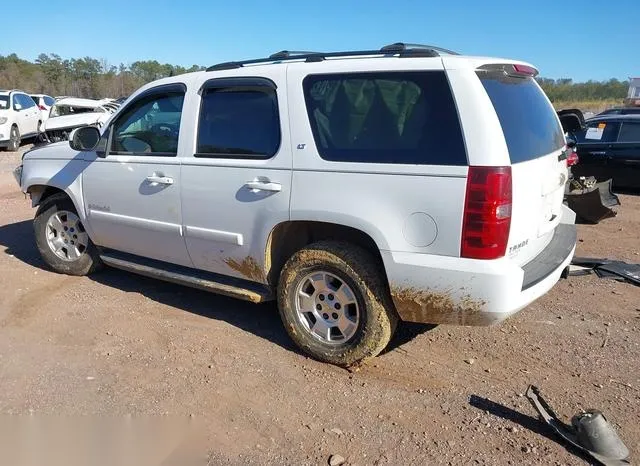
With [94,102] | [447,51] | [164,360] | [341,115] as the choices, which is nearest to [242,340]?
[164,360]

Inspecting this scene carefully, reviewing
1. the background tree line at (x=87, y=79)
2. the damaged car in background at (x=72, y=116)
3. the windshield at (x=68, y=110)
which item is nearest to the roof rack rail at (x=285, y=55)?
the damaged car in background at (x=72, y=116)

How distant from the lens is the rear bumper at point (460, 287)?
3193 millimetres

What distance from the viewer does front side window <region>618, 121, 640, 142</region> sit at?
10.6 metres

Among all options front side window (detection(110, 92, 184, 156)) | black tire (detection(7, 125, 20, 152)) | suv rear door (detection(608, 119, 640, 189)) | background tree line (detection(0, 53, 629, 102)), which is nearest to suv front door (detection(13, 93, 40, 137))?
black tire (detection(7, 125, 20, 152))

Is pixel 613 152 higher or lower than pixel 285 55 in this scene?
lower

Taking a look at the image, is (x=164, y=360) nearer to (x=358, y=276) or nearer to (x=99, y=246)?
(x=358, y=276)

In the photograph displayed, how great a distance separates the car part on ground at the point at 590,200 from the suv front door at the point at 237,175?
536cm

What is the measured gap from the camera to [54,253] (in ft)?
18.4

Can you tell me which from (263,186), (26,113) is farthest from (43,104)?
(263,186)

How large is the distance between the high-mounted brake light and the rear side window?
655 mm

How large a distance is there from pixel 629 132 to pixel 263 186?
9.32m

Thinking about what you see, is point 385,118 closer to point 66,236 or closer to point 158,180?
point 158,180

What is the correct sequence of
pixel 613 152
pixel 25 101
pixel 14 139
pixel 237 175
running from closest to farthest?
pixel 237 175
pixel 613 152
pixel 14 139
pixel 25 101

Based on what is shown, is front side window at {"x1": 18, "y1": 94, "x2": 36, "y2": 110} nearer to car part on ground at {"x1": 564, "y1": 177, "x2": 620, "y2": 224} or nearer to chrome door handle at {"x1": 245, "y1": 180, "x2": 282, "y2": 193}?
car part on ground at {"x1": 564, "y1": 177, "x2": 620, "y2": 224}
